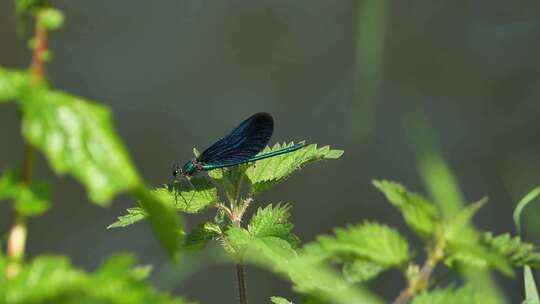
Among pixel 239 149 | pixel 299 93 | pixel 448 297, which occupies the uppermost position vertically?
pixel 299 93

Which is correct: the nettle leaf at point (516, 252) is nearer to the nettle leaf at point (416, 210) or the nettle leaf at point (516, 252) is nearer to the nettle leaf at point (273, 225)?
the nettle leaf at point (416, 210)

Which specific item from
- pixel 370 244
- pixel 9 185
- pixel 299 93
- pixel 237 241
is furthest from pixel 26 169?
pixel 299 93

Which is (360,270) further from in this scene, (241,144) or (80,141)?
(241,144)

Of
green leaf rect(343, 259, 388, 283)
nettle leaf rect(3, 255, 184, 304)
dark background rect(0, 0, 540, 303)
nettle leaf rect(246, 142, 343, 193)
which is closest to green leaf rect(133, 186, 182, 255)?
nettle leaf rect(3, 255, 184, 304)

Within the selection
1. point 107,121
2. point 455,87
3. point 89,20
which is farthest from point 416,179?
point 107,121

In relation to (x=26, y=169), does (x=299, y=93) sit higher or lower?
higher

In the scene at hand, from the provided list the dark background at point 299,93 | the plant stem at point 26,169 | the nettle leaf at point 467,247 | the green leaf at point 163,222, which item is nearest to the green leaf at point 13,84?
the plant stem at point 26,169
